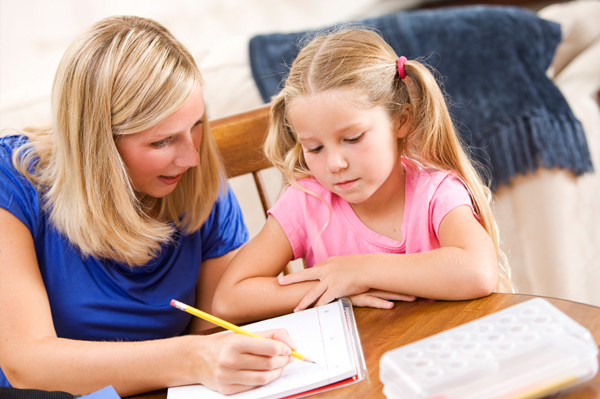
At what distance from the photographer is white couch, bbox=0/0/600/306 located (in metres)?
1.80

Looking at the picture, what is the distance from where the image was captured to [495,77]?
6.00ft

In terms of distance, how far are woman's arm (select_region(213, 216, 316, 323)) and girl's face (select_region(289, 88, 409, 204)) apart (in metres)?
0.17

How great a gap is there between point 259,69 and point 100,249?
1.02m

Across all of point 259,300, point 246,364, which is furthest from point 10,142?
point 246,364

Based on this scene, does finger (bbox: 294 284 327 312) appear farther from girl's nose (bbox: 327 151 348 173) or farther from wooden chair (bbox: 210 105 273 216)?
wooden chair (bbox: 210 105 273 216)

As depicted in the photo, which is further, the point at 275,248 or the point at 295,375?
the point at 275,248

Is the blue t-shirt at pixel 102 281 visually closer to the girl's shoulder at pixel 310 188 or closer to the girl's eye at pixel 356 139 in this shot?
the girl's shoulder at pixel 310 188

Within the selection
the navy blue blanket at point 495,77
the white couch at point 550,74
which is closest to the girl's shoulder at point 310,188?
the white couch at point 550,74

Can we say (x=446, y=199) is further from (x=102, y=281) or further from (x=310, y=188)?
(x=102, y=281)

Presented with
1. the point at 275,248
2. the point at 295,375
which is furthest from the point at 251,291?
the point at 295,375

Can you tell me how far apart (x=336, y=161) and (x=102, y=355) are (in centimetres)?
44

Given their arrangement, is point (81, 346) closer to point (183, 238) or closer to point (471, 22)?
point (183, 238)

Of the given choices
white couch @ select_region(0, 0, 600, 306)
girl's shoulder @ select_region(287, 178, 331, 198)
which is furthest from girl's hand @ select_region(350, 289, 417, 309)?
white couch @ select_region(0, 0, 600, 306)

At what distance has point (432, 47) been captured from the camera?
1859mm
